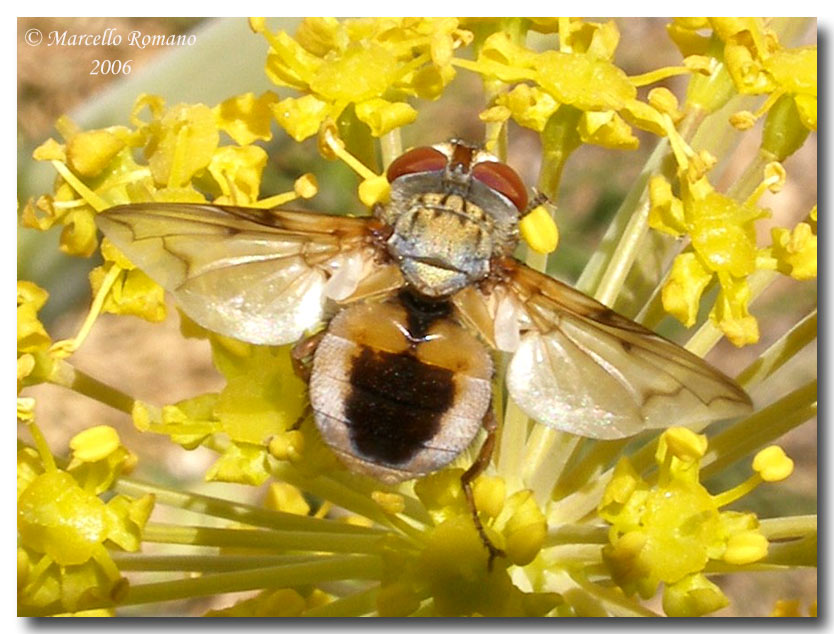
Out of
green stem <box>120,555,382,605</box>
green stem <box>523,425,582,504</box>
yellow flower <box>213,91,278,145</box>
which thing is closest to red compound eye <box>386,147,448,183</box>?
yellow flower <box>213,91,278,145</box>

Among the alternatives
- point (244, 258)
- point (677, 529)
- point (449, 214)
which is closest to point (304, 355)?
point (244, 258)

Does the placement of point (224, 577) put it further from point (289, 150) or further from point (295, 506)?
point (289, 150)

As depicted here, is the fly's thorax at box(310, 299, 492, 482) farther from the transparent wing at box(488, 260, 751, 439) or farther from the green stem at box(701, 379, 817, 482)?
the green stem at box(701, 379, 817, 482)

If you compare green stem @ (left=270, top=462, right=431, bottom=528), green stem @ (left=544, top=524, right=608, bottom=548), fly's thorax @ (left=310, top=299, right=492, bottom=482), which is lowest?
green stem @ (left=270, top=462, right=431, bottom=528)

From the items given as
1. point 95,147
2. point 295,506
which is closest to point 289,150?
point 295,506

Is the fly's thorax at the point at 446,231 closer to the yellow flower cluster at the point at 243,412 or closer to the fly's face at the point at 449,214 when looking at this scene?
the fly's face at the point at 449,214

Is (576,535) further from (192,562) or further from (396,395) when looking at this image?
(192,562)

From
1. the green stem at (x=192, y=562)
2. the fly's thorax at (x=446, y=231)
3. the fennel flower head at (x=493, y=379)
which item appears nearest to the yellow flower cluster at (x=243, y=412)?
the fennel flower head at (x=493, y=379)
